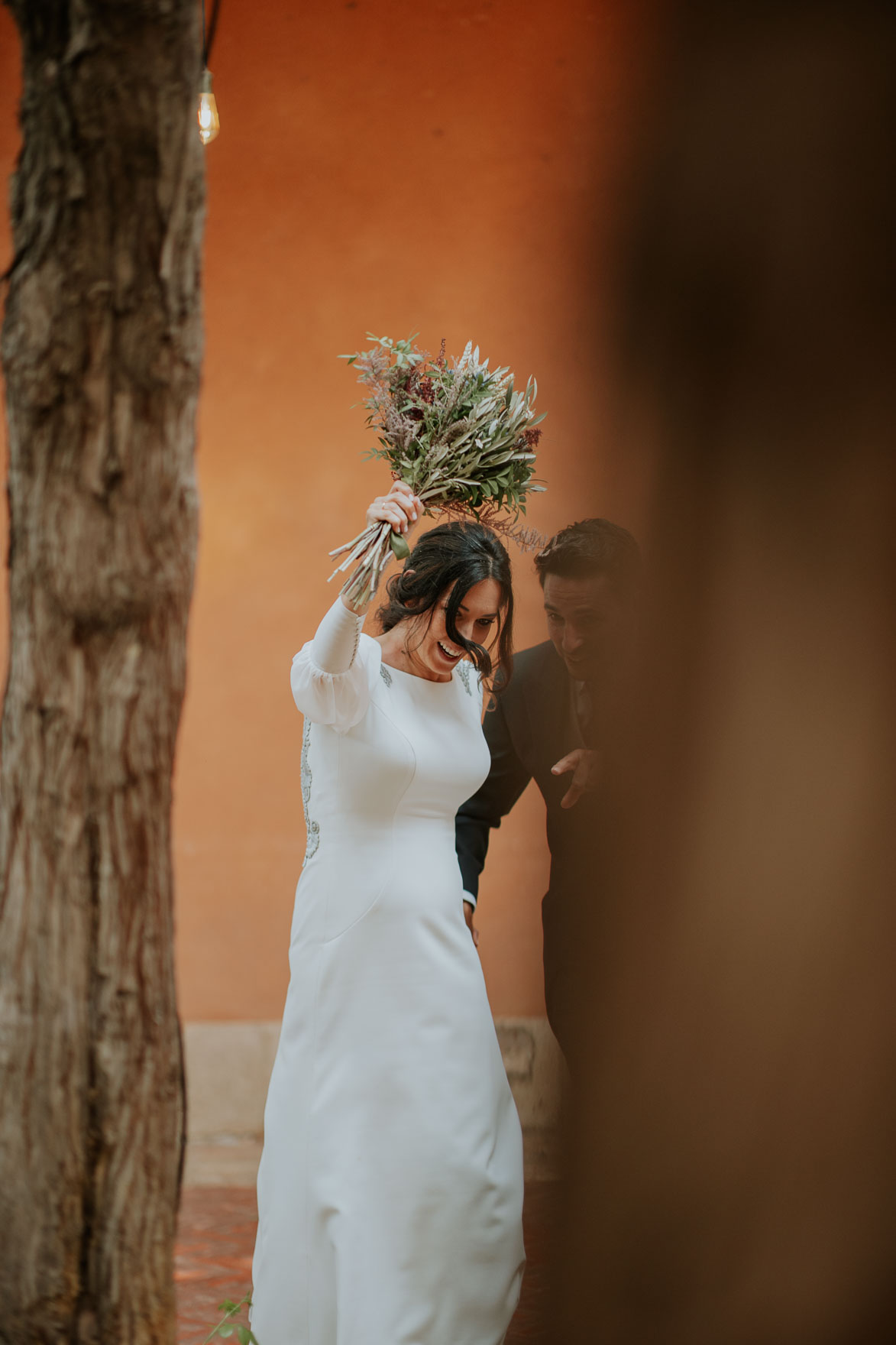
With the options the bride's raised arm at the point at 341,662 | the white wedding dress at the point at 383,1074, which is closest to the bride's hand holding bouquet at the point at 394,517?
the bride's raised arm at the point at 341,662

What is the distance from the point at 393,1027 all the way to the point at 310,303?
11.4 feet

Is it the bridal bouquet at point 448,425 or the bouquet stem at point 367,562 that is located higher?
the bridal bouquet at point 448,425

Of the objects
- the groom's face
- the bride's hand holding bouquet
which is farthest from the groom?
the bride's hand holding bouquet

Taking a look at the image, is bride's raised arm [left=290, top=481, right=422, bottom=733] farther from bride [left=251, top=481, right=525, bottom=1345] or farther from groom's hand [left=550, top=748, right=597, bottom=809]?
groom's hand [left=550, top=748, right=597, bottom=809]

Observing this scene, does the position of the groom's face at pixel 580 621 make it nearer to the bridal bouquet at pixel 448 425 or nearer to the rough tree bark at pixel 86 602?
the bridal bouquet at pixel 448 425

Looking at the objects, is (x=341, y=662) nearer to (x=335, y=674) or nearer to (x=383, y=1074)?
(x=335, y=674)

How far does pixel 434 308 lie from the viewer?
16.9 feet

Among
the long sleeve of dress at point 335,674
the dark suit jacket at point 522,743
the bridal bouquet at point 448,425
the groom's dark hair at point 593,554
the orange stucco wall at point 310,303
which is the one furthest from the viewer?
the orange stucco wall at point 310,303

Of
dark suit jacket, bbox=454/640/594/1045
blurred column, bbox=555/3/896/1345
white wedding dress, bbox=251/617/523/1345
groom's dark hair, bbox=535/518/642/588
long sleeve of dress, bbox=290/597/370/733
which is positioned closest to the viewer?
blurred column, bbox=555/3/896/1345

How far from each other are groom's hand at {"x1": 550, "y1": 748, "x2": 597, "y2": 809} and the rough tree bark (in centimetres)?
115

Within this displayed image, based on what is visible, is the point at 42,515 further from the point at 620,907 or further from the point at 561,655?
the point at 561,655

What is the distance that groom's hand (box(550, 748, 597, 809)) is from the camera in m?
2.54

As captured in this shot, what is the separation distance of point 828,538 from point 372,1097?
1.95 meters

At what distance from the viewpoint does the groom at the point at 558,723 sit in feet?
8.18
